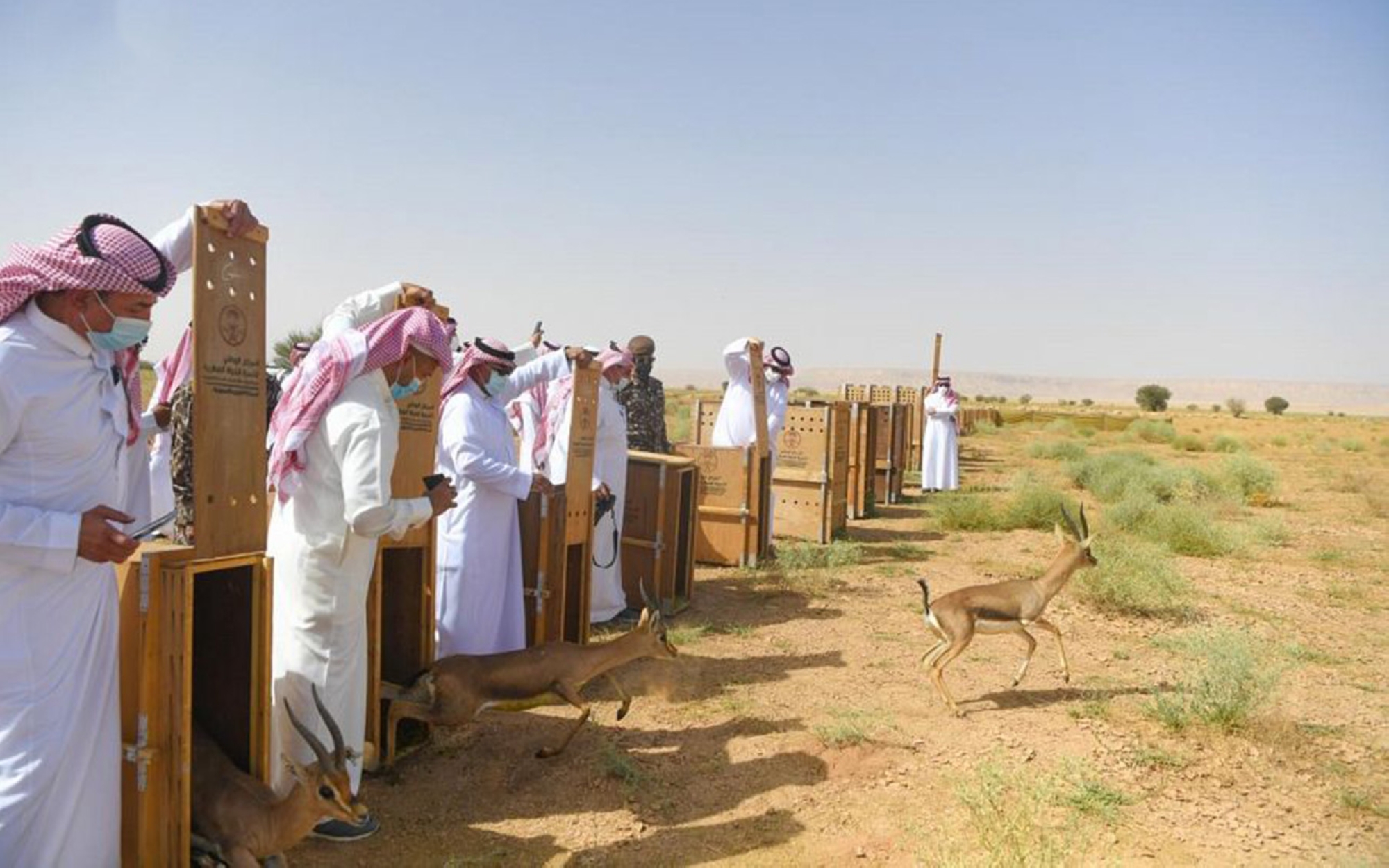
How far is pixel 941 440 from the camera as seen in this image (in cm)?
1872

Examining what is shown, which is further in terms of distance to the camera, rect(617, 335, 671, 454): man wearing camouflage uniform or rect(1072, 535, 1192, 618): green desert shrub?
rect(617, 335, 671, 454): man wearing camouflage uniform

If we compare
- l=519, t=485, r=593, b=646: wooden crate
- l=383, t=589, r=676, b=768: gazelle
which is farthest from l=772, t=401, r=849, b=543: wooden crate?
l=383, t=589, r=676, b=768: gazelle

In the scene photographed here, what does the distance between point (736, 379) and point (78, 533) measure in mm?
8286

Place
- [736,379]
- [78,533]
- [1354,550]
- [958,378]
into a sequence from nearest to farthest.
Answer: [78,533] < [736,379] < [1354,550] < [958,378]

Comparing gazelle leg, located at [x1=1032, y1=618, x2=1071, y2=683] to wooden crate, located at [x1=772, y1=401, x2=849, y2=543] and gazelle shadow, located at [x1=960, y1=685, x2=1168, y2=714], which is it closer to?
gazelle shadow, located at [x1=960, y1=685, x2=1168, y2=714]

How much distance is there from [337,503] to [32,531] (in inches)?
46.9

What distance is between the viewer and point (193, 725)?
12.8ft

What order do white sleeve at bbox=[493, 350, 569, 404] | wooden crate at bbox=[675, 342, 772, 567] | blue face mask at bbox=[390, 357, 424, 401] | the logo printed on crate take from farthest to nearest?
wooden crate at bbox=[675, 342, 772, 567]
white sleeve at bbox=[493, 350, 569, 404]
blue face mask at bbox=[390, 357, 424, 401]
the logo printed on crate

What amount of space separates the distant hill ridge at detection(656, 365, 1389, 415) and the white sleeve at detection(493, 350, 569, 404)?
460 ft

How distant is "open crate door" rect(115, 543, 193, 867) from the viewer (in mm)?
3355

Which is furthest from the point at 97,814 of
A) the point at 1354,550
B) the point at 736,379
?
the point at 1354,550

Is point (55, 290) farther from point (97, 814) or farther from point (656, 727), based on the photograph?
point (656, 727)

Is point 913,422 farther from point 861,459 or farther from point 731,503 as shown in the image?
point 731,503

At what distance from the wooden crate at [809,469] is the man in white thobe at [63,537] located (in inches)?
372
